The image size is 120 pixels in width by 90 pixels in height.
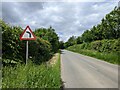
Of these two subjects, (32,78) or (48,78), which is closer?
(32,78)

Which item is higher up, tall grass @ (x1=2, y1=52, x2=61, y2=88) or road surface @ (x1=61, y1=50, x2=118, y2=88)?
tall grass @ (x1=2, y1=52, x2=61, y2=88)

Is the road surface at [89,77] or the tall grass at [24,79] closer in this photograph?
the tall grass at [24,79]

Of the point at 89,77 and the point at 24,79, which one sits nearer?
the point at 24,79

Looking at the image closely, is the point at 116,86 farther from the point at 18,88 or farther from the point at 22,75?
the point at 18,88

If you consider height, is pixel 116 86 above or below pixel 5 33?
below

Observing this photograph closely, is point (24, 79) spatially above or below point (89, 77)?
above

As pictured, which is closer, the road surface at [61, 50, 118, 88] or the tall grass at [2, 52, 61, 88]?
the tall grass at [2, 52, 61, 88]

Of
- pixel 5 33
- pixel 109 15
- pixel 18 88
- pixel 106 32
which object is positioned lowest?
pixel 18 88

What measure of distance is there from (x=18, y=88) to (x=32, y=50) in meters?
8.79

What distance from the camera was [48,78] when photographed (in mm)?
7789

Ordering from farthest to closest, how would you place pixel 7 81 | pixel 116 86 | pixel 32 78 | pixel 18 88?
1. pixel 116 86
2. pixel 32 78
3. pixel 7 81
4. pixel 18 88

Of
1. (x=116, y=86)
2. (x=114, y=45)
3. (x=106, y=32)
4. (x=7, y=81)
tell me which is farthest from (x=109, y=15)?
(x=7, y=81)

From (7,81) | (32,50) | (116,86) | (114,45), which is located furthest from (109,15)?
(7,81)

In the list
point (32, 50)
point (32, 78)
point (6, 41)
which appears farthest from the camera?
point (32, 50)
